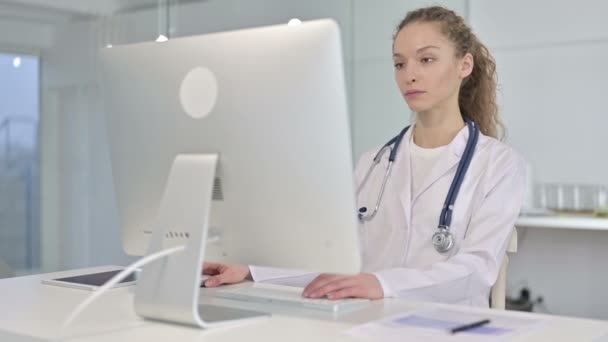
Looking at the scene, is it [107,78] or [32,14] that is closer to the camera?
[107,78]

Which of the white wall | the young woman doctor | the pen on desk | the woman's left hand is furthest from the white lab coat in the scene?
the white wall

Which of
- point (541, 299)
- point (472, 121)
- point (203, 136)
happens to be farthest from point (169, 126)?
point (541, 299)

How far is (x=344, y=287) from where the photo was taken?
1.77 meters

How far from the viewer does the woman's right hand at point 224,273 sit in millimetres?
2025

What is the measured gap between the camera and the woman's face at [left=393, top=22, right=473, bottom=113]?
2.31m

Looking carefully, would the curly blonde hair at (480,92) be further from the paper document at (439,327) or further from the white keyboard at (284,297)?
the paper document at (439,327)

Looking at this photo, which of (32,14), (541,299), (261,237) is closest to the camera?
(261,237)

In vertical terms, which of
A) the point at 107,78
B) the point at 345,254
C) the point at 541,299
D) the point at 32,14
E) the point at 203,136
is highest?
the point at 32,14

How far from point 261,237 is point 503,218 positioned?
0.82m

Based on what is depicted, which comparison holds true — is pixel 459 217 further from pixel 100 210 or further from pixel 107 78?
pixel 100 210

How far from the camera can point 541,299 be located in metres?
4.87

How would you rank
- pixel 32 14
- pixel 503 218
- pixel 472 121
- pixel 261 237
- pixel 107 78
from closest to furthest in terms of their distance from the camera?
pixel 261 237 → pixel 107 78 → pixel 503 218 → pixel 472 121 → pixel 32 14

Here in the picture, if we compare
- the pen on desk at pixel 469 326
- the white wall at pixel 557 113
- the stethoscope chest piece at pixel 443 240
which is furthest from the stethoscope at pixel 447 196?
the white wall at pixel 557 113

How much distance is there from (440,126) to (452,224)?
0.33m
